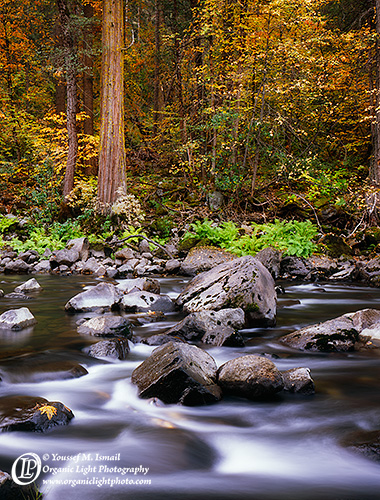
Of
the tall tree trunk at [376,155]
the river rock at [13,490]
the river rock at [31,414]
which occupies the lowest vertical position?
the river rock at [31,414]

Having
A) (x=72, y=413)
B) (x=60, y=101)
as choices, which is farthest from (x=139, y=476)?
(x=60, y=101)

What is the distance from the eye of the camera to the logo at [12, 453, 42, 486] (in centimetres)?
217

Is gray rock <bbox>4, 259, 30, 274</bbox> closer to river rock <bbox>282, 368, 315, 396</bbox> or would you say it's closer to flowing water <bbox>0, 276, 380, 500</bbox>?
flowing water <bbox>0, 276, 380, 500</bbox>

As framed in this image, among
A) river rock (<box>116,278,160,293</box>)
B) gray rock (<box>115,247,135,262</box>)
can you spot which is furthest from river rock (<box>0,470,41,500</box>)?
gray rock (<box>115,247,135,262</box>)

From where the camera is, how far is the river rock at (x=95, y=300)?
20.3 ft

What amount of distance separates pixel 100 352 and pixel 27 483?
6.95ft

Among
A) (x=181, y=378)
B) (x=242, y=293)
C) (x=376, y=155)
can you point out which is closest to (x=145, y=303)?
(x=242, y=293)

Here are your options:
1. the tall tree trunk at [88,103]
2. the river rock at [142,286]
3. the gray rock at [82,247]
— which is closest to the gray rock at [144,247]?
the gray rock at [82,247]

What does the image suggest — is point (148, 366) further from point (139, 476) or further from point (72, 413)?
point (139, 476)

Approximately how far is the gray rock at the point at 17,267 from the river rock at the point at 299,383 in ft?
28.2

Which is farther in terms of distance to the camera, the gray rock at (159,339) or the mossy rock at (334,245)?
the mossy rock at (334,245)

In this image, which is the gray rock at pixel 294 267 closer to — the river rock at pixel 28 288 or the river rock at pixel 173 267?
the river rock at pixel 173 267

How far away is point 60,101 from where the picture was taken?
1884 centimetres

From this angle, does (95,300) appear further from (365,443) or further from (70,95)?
(70,95)
